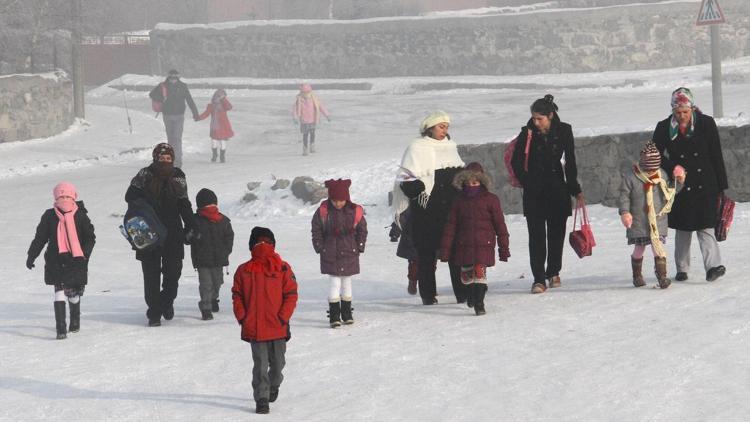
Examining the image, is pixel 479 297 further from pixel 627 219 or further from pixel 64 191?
pixel 64 191

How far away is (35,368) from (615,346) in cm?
404

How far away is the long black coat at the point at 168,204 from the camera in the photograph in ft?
37.8

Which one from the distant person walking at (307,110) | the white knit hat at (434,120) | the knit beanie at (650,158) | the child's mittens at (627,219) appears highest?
the distant person walking at (307,110)

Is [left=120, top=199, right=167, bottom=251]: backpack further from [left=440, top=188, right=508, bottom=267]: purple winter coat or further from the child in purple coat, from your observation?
[left=440, top=188, right=508, bottom=267]: purple winter coat

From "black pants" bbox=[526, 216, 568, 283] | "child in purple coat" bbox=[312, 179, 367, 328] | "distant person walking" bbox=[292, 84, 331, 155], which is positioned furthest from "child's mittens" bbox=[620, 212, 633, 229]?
"distant person walking" bbox=[292, 84, 331, 155]

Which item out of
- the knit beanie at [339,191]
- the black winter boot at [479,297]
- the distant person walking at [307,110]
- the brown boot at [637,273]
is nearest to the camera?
the knit beanie at [339,191]

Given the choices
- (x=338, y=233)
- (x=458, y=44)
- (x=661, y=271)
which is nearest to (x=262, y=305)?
(x=338, y=233)

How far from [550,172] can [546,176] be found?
1.9 inches

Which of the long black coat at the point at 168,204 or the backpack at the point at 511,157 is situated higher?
the backpack at the point at 511,157

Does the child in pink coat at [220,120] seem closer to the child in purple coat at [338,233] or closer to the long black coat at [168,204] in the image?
the long black coat at [168,204]

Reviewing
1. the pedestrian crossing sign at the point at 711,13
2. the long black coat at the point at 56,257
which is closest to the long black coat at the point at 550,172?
the long black coat at the point at 56,257

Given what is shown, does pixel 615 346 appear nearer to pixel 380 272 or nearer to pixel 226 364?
pixel 226 364

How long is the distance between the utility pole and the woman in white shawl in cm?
2240

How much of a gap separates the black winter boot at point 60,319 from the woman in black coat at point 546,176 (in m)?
3.76
